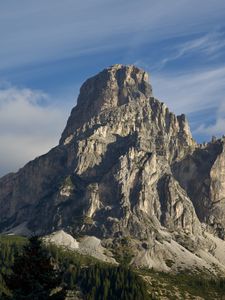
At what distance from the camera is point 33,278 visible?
4706 centimetres

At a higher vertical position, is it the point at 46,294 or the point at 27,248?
the point at 27,248

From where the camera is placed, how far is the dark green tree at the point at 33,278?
46.3 meters

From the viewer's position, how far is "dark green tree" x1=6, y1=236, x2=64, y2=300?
46.3 m

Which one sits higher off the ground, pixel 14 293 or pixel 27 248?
pixel 27 248

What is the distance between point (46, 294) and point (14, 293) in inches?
108

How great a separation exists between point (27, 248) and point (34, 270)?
2340 millimetres

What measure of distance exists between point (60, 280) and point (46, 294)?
1.68m

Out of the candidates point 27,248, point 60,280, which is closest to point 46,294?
point 60,280

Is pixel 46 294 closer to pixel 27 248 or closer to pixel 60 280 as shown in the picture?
pixel 60 280

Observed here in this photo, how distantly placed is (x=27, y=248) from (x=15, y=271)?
262cm

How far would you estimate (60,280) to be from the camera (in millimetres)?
47000

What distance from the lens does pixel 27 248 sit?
48.8m

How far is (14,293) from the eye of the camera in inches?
1815
